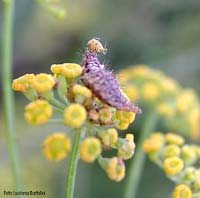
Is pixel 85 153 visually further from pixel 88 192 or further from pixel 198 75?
pixel 198 75

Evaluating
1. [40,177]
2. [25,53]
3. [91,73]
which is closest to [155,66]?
[25,53]

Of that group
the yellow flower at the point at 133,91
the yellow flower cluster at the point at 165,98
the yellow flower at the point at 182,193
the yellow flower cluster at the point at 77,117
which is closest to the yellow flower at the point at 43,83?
the yellow flower cluster at the point at 77,117

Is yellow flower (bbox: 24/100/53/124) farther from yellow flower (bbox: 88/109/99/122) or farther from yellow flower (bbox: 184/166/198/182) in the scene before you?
yellow flower (bbox: 184/166/198/182)

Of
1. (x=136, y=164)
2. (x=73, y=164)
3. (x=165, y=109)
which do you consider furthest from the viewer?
(x=165, y=109)

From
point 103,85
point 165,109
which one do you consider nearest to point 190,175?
point 103,85

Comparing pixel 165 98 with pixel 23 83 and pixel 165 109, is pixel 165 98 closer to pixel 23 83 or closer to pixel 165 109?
pixel 165 109

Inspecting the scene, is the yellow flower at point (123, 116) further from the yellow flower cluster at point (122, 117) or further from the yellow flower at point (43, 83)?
the yellow flower at point (43, 83)

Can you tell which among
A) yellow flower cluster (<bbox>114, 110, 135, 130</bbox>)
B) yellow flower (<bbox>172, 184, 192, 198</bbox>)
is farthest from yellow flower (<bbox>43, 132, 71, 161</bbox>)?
yellow flower (<bbox>172, 184, 192, 198</bbox>)
